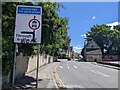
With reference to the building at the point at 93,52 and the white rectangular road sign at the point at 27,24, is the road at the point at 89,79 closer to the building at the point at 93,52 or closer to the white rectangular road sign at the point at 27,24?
the white rectangular road sign at the point at 27,24

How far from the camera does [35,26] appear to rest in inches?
469

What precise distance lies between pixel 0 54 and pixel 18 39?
1.23m

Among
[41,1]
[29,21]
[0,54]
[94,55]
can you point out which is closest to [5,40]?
[0,54]

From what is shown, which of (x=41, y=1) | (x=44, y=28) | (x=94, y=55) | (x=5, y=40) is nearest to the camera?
(x=5, y=40)

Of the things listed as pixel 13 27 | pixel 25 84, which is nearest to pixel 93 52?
pixel 25 84

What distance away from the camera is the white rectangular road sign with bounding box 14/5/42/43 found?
1157cm

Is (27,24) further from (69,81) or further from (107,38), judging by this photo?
(107,38)

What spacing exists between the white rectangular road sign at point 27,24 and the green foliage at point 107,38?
105m

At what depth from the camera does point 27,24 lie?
11.8 meters

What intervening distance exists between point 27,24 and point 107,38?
106740 mm

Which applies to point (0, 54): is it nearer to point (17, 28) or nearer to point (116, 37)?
point (17, 28)

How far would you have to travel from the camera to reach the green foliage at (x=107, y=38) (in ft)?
380

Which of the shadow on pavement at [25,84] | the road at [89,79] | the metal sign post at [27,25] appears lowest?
the road at [89,79]

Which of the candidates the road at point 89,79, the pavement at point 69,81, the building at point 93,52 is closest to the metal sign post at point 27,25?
the pavement at point 69,81
